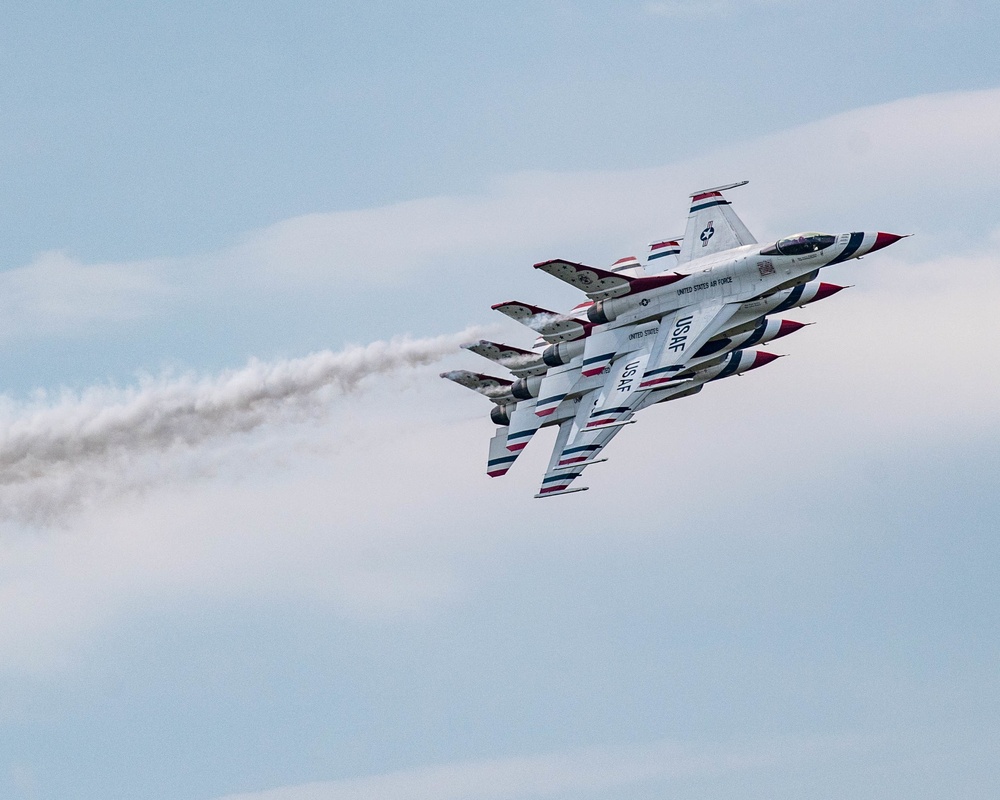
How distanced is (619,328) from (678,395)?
449 cm

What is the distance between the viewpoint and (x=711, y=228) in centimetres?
8919

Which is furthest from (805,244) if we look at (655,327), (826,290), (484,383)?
(484,383)

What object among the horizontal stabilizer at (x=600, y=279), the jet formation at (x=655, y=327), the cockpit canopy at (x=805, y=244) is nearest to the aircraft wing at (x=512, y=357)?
the jet formation at (x=655, y=327)

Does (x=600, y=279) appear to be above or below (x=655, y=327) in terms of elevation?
above

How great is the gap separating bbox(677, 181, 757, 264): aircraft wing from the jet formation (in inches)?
1.8

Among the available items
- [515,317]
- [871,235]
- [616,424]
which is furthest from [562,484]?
[871,235]

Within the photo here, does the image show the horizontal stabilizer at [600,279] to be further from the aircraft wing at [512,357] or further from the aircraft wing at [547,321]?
the aircraft wing at [512,357]

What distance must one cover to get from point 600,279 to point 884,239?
12.5 m

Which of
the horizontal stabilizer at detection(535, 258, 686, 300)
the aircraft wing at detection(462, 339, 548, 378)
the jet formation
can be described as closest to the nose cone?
the jet formation

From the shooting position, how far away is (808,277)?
84500 millimetres

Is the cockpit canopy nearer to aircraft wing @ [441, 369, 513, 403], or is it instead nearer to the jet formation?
the jet formation

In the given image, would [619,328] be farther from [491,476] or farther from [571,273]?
[491,476]

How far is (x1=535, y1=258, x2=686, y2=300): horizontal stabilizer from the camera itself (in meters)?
85.7

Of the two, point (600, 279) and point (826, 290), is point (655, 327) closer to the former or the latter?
point (600, 279)
